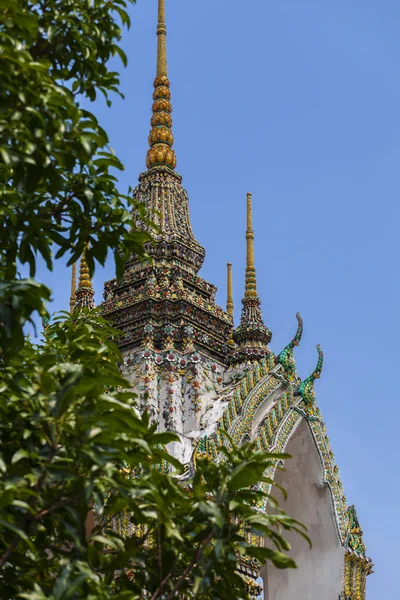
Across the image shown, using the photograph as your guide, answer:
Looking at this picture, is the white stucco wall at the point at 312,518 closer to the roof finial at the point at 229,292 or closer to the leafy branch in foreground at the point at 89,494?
the roof finial at the point at 229,292

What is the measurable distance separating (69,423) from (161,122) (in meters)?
13.6

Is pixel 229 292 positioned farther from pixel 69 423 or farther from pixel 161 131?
pixel 69 423

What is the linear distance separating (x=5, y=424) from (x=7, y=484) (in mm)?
570

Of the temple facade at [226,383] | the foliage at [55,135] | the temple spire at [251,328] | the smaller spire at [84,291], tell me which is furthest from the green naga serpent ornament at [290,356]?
the foliage at [55,135]

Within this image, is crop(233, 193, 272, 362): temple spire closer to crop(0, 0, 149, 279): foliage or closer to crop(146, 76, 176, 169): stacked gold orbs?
crop(146, 76, 176, 169): stacked gold orbs

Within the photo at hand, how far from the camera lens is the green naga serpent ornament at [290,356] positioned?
1627cm

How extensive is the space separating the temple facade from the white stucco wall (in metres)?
0.02

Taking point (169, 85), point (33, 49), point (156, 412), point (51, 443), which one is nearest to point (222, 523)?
point (51, 443)

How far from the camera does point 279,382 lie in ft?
52.7

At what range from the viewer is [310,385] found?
16656 millimetres

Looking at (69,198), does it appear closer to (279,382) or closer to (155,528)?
(155,528)

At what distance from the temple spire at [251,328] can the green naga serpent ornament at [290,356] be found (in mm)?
879

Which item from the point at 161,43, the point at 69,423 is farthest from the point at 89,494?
the point at 161,43

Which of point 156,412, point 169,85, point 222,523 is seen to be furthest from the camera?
point 169,85
